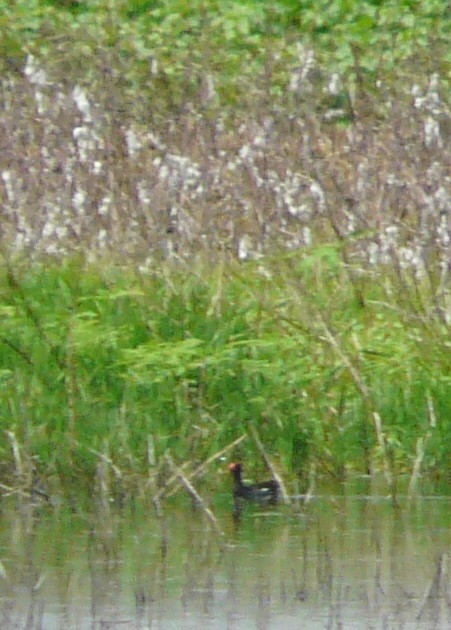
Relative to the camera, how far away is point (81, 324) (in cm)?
660

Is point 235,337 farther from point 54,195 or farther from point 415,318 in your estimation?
point 54,195

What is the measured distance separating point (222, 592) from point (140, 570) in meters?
0.32

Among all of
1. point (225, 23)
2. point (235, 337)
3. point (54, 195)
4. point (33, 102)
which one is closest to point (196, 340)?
point (235, 337)

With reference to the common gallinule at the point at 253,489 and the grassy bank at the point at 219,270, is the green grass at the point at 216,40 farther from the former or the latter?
the common gallinule at the point at 253,489

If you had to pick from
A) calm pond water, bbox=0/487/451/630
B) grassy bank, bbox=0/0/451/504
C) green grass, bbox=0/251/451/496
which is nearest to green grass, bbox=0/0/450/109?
grassy bank, bbox=0/0/451/504

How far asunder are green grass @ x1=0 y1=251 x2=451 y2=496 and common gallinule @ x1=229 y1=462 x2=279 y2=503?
8.3 inches

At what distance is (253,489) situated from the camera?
590 centimetres

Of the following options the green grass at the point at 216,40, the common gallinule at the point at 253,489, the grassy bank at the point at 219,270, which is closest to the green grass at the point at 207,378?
the grassy bank at the point at 219,270

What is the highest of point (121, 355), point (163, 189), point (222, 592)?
point (163, 189)

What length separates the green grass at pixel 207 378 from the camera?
6199 mm

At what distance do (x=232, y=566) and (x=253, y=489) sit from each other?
0.91 metres

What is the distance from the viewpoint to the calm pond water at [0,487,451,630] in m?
4.46

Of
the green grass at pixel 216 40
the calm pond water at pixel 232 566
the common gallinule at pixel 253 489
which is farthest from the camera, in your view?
the green grass at pixel 216 40

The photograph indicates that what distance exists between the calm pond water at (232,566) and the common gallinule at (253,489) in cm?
5
